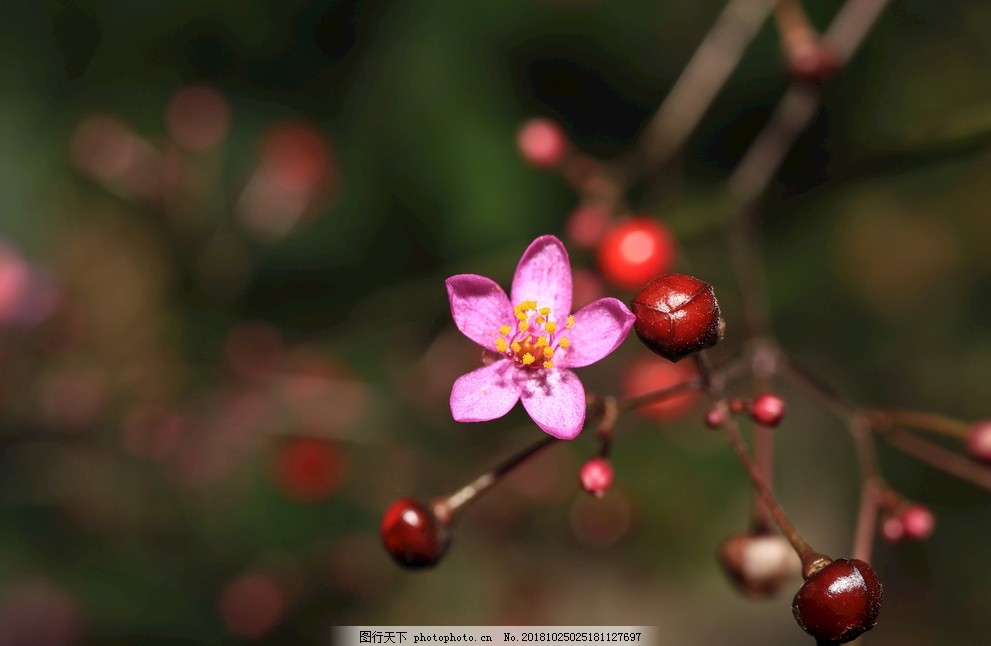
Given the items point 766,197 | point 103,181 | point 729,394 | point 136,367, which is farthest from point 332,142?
point 729,394

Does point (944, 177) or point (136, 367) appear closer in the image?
point (136, 367)

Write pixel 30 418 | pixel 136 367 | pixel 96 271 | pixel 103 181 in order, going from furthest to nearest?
pixel 96 271
pixel 103 181
pixel 136 367
pixel 30 418

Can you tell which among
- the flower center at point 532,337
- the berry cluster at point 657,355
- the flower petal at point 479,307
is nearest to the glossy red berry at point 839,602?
the berry cluster at point 657,355

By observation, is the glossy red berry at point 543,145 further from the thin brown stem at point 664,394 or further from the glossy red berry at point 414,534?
the glossy red berry at point 414,534

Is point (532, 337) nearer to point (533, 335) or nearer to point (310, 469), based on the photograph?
point (533, 335)

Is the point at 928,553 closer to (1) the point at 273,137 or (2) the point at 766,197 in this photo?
(2) the point at 766,197

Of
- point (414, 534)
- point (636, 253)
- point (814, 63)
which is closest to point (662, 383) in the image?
point (636, 253)

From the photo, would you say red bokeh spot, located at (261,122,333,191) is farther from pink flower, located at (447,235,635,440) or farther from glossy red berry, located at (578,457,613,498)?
glossy red berry, located at (578,457,613,498)

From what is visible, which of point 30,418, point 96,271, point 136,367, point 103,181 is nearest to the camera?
point 30,418
